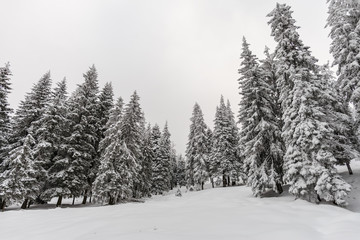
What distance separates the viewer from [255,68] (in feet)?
70.9

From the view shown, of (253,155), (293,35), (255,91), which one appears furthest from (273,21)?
(253,155)

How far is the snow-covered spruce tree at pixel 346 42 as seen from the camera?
17.2 m

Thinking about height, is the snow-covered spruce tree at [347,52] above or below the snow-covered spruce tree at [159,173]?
above

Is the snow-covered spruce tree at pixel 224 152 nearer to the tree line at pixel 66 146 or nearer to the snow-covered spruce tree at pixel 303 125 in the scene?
the tree line at pixel 66 146

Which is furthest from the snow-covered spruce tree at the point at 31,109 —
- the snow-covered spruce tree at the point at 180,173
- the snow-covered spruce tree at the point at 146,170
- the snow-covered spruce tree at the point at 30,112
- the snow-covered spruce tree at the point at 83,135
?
the snow-covered spruce tree at the point at 180,173

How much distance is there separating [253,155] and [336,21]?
1384cm

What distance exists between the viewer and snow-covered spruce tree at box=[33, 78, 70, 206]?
21770mm

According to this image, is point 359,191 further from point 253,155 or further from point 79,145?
point 79,145

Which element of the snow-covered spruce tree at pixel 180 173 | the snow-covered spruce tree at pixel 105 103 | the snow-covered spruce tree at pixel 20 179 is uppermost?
the snow-covered spruce tree at pixel 105 103

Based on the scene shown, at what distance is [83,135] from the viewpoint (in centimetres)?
2491

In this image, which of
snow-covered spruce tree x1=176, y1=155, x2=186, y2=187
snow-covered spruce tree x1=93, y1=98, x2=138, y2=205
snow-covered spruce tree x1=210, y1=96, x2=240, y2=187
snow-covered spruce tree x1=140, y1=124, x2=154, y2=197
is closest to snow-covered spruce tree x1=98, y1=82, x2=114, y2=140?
snow-covered spruce tree x1=93, y1=98, x2=138, y2=205

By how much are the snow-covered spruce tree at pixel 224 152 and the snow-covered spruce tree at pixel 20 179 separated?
28.2 m

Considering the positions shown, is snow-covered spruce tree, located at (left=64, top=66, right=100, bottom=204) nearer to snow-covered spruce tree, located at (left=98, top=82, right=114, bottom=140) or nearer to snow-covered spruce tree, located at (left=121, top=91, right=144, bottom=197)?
snow-covered spruce tree, located at (left=98, top=82, right=114, bottom=140)

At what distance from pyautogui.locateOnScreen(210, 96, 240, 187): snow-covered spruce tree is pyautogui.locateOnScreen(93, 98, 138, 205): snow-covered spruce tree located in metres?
19.7
